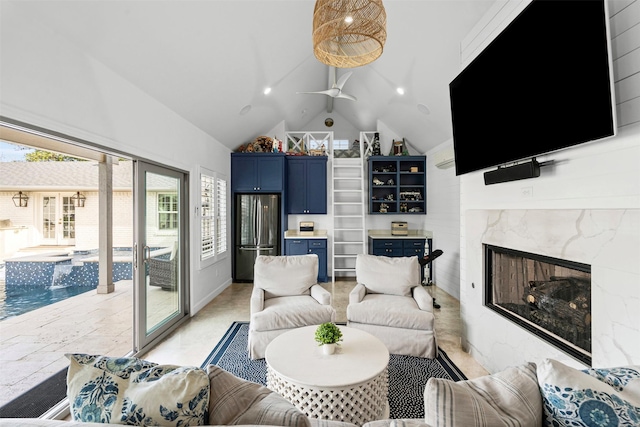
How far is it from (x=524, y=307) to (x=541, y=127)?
52.8 inches

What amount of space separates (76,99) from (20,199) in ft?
13.4

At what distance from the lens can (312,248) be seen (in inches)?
222

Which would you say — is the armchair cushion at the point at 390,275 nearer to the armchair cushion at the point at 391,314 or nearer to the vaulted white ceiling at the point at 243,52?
the armchair cushion at the point at 391,314

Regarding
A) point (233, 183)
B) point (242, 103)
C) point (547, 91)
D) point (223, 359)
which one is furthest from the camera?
point (233, 183)

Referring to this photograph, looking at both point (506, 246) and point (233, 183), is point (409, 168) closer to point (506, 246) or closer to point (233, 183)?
point (233, 183)

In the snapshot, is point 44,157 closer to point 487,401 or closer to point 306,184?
Answer: point 306,184

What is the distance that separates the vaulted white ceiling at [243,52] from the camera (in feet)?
7.27

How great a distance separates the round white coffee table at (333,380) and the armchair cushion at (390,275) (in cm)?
120

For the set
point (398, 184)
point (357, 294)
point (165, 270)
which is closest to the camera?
point (357, 294)

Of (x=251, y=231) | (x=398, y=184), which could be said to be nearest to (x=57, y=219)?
(x=251, y=231)

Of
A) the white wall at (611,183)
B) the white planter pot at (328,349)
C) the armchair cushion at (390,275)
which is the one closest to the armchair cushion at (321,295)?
the armchair cushion at (390,275)

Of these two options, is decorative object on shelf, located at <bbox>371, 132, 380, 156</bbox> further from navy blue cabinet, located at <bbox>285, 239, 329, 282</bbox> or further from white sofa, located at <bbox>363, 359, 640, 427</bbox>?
white sofa, located at <bbox>363, 359, 640, 427</bbox>

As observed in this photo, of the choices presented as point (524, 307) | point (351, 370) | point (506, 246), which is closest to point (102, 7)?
point (351, 370)

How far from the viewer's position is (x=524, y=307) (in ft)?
7.61
